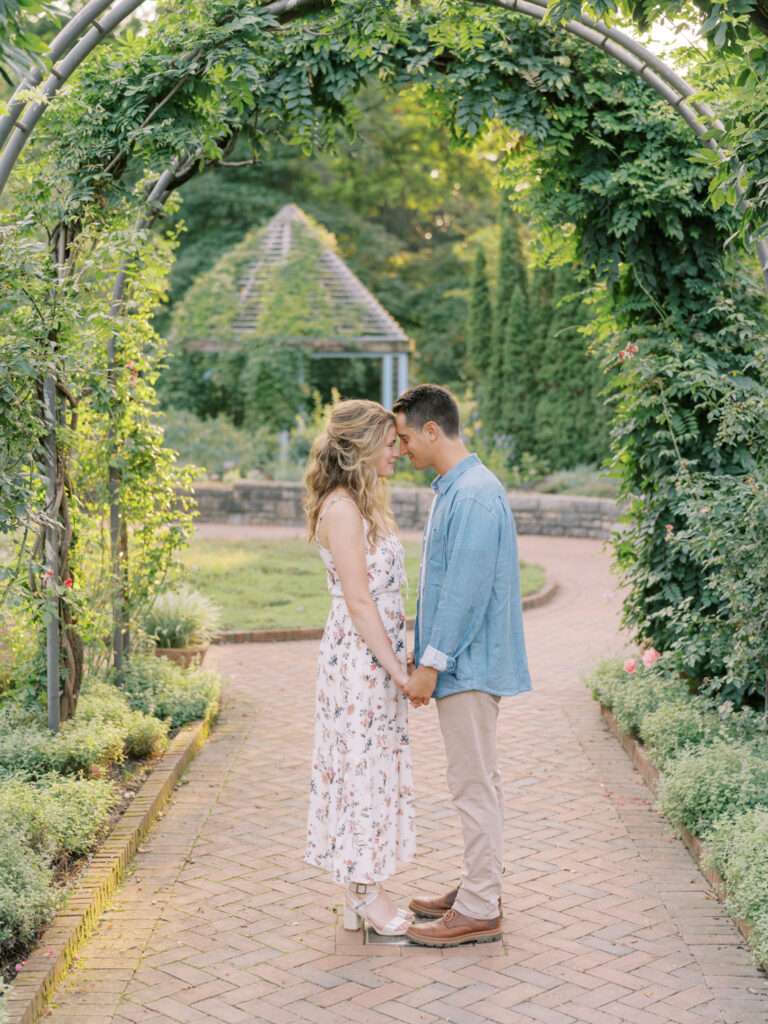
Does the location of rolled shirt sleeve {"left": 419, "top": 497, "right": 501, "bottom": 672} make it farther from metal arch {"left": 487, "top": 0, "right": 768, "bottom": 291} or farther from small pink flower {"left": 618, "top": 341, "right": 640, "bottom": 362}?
small pink flower {"left": 618, "top": 341, "right": 640, "bottom": 362}

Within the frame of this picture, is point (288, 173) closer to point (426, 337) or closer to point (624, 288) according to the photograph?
point (426, 337)

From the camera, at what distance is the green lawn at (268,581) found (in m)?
11.5

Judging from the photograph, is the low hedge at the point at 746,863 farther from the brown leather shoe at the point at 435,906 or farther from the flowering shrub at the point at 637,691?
the flowering shrub at the point at 637,691

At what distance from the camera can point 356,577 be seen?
14.1 feet

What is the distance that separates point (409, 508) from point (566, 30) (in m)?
12.4

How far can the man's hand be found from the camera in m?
4.27

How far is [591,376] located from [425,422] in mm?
16565

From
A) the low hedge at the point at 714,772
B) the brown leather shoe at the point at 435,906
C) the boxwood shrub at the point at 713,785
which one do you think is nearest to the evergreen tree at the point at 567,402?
the low hedge at the point at 714,772

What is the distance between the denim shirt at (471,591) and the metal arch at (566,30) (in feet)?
7.33

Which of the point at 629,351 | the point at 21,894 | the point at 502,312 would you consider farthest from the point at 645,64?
the point at 502,312

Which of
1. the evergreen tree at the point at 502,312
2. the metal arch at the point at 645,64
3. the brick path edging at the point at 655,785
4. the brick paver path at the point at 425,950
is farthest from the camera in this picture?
the evergreen tree at the point at 502,312

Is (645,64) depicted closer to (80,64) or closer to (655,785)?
(80,64)

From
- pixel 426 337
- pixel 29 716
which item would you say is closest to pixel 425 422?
pixel 29 716

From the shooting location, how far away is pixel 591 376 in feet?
67.6
